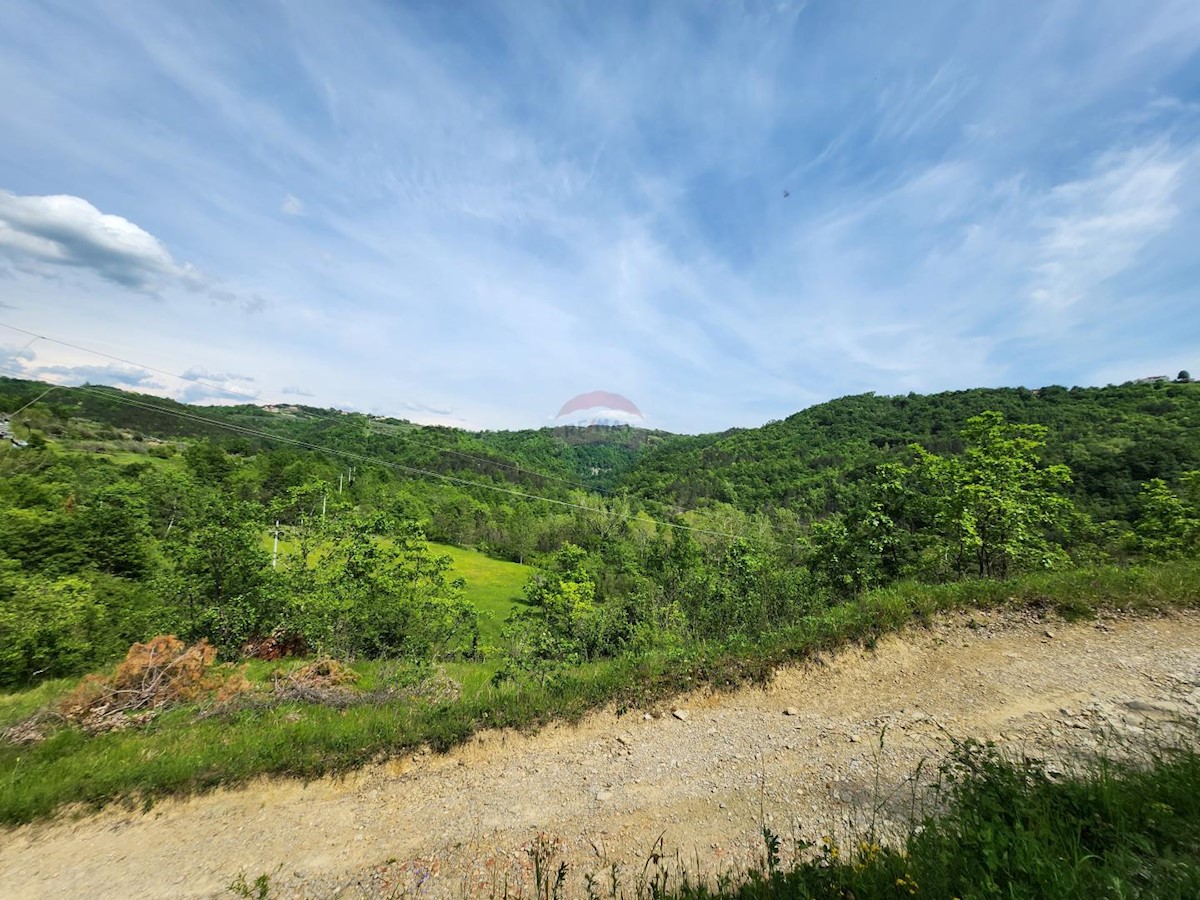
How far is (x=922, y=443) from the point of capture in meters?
98.6

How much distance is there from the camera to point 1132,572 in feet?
31.7

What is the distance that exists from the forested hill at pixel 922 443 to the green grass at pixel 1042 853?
36.0m

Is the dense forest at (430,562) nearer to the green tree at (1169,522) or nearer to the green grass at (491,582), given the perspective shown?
the green tree at (1169,522)

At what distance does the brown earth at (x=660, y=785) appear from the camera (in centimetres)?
582

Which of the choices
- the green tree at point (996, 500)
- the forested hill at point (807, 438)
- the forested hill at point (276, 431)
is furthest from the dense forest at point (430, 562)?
the forested hill at point (276, 431)

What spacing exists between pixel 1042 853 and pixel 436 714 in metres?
8.81

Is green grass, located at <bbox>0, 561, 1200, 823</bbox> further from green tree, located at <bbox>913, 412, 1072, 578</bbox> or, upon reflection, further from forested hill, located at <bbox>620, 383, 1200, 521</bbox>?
forested hill, located at <bbox>620, 383, 1200, 521</bbox>

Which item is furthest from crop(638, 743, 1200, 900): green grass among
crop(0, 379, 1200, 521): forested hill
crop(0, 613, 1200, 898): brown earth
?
crop(0, 379, 1200, 521): forested hill

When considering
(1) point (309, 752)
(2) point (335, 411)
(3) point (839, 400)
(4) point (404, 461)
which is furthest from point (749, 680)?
(2) point (335, 411)

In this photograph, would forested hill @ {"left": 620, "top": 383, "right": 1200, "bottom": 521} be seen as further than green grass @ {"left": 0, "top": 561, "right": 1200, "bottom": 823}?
Yes

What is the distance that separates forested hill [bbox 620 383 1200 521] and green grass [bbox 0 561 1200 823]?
2820cm

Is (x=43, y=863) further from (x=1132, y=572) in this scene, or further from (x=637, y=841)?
(x=1132, y=572)

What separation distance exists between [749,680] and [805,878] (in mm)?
6688

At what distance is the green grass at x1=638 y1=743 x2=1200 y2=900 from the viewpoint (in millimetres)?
2482
